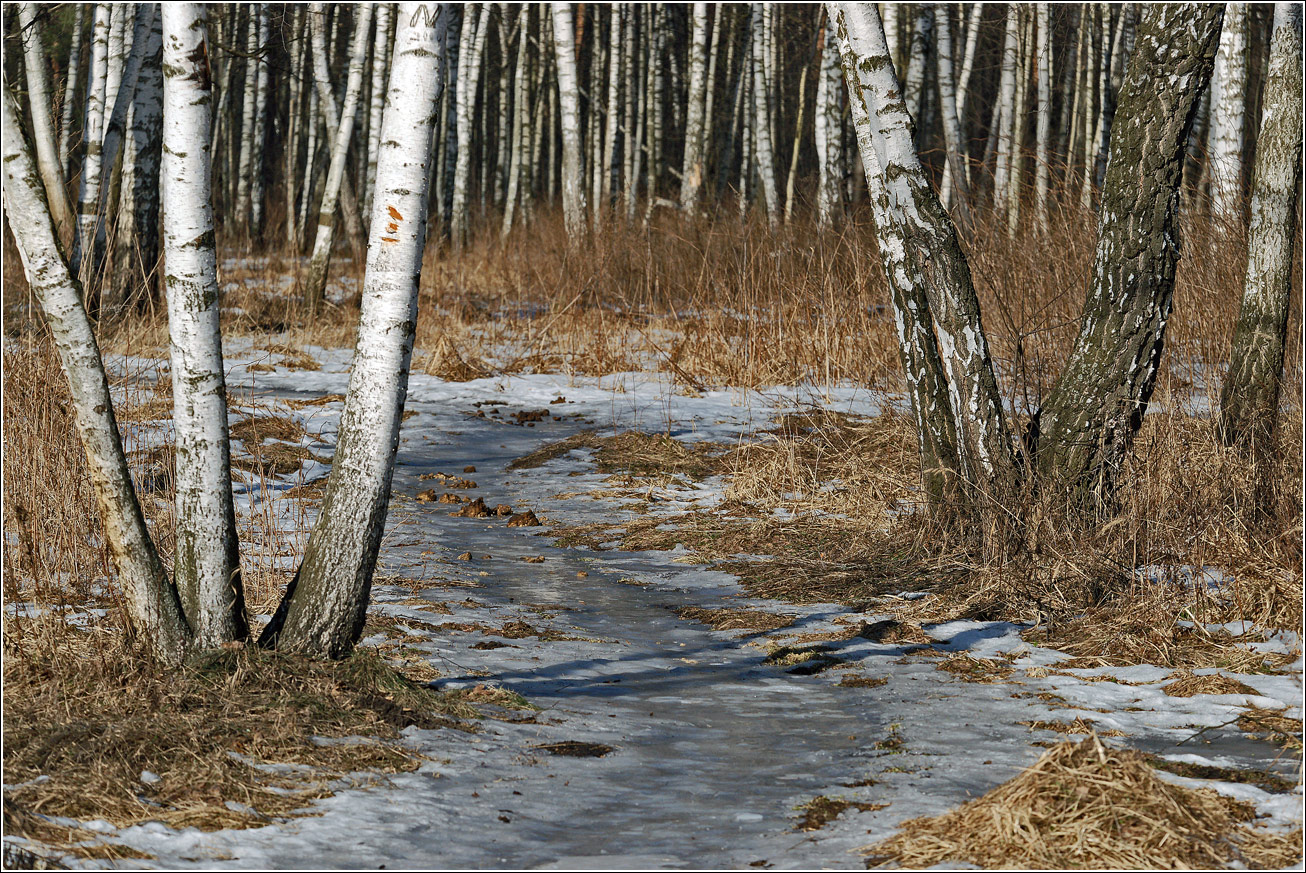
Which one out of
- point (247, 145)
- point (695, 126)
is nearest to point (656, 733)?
point (695, 126)

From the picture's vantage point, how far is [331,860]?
2.28 m

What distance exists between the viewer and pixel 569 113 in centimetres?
1259

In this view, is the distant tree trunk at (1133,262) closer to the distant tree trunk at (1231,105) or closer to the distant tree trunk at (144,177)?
the distant tree trunk at (1231,105)

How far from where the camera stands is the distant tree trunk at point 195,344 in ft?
9.51

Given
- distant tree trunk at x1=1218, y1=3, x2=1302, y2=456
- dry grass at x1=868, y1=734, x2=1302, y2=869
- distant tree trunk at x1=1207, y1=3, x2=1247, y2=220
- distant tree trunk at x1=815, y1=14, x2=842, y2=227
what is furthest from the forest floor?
distant tree trunk at x1=815, y1=14, x2=842, y2=227

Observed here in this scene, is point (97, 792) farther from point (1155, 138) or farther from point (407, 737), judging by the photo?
point (1155, 138)

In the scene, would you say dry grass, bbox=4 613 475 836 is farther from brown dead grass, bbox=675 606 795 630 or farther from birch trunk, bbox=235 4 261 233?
birch trunk, bbox=235 4 261 233

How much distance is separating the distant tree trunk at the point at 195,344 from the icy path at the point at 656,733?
2.21ft

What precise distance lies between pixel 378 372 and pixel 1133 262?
2.87m

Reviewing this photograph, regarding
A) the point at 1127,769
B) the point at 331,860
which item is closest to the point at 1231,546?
the point at 1127,769

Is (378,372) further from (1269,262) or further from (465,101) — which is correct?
(465,101)

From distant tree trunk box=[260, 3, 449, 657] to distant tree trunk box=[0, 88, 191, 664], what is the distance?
1.01 ft

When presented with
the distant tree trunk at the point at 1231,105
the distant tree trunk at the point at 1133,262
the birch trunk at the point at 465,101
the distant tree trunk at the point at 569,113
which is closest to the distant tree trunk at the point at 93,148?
the distant tree trunk at the point at 569,113

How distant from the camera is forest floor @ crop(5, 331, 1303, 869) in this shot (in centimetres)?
243
